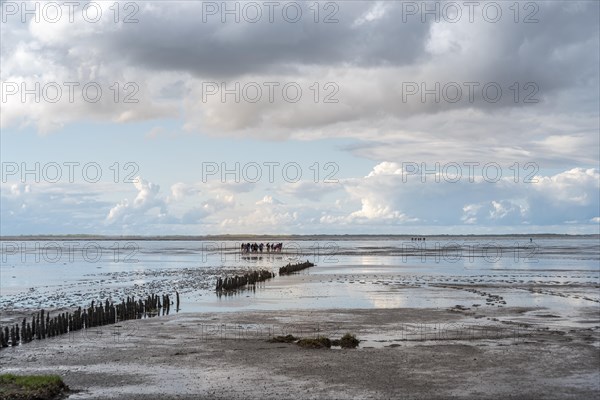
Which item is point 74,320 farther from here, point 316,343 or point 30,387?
point 30,387

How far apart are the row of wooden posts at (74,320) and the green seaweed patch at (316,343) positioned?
40.5 feet

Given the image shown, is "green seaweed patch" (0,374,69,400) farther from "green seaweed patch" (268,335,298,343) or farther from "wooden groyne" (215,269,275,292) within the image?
"wooden groyne" (215,269,275,292)

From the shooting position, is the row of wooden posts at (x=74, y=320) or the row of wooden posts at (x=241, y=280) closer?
the row of wooden posts at (x=74, y=320)

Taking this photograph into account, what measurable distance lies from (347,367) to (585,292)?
108ft

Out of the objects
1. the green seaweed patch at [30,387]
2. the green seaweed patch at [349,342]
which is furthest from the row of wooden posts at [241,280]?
the green seaweed patch at [30,387]

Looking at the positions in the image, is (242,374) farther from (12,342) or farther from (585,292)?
(585,292)

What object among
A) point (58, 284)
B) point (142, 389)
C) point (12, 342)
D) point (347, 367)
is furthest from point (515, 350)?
point (58, 284)

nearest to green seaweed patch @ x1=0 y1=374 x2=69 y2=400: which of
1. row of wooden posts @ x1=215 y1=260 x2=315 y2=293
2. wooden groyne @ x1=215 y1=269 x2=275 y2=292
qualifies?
row of wooden posts @ x1=215 y1=260 x2=315 y2=293

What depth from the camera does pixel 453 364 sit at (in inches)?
886

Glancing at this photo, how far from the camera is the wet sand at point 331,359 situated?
19250mm

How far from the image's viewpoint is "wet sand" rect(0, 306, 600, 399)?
758 inches

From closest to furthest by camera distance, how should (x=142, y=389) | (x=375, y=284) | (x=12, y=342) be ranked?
(x=142, y=389) → (x=12, y=342) → (x=375, y=284)

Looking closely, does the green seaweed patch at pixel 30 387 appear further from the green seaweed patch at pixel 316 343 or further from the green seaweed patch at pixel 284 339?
the green seaweed patch at pixel 284 339

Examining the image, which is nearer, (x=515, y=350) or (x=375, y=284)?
(x=515, y=350)
